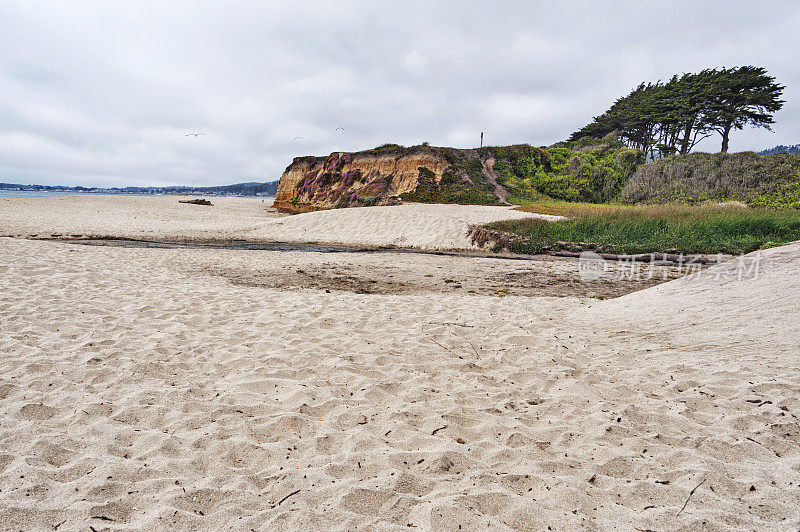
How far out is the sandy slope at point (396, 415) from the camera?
84.0 inches

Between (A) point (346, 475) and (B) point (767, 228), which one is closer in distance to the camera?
(A) point (346, 475)

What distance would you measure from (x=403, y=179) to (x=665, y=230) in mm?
18644

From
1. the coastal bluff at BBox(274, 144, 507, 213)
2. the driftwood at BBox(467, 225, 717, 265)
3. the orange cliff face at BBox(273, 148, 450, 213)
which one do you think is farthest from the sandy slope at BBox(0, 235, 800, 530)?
the orange cliff face at BBox(273, 148, 450, 213)

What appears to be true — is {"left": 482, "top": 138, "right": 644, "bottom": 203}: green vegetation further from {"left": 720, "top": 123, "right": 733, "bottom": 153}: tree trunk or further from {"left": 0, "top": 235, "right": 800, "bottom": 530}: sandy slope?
{"left": 0, "top": 235, "right": 800, "bottom": 530}: sandy slope

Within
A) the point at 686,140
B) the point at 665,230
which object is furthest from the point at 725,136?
the point at 665,230

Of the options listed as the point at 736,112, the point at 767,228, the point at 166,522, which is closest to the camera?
the point at 166,522

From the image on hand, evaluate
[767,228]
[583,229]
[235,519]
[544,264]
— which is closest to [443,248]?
[544,264]

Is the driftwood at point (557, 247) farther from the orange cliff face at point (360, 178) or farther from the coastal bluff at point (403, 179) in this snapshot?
the orange cliff face at point (360, 178)

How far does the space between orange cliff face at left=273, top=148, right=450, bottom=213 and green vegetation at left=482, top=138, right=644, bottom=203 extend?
6.13 meters

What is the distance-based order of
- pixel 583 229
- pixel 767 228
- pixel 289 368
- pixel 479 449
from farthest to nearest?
1. pixel 583 229
2. pixel 767 228
3. pixel 289 368
4. pixel 479 449

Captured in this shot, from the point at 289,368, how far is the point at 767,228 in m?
17.3

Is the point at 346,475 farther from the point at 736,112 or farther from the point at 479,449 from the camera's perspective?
the point at 736,112

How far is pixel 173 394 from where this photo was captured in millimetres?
3354

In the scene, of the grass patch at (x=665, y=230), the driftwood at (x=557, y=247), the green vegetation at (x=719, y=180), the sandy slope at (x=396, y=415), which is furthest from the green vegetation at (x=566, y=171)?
the sandy slope at (x=396, y=415)
